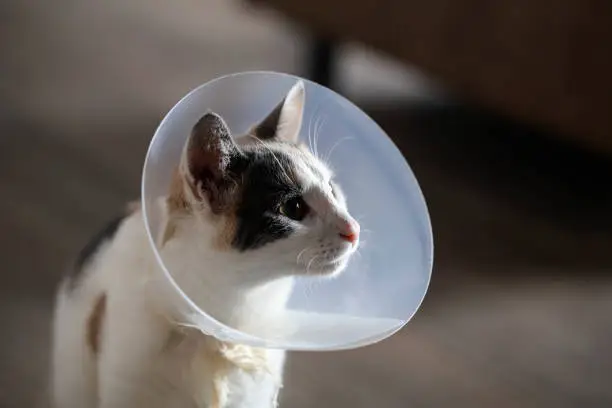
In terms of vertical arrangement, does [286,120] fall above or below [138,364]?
above

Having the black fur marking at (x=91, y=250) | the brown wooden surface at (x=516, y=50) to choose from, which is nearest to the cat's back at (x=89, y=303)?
the black fur marking at (x=91, y=250)

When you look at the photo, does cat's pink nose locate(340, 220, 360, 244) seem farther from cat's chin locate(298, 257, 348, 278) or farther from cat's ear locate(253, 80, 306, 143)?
cat's ear locate(253, 80, 306, 143)

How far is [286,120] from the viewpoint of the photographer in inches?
35.1

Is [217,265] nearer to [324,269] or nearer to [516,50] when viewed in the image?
[324,269]

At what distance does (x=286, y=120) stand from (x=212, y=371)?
26cm

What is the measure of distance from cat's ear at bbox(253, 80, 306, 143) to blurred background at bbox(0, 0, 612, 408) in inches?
20.9

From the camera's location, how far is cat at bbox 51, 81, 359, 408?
81 cm

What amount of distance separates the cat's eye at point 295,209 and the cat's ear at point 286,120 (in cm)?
10

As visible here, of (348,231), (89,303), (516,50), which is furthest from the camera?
(516,50)

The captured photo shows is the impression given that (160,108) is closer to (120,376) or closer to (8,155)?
(8,155)

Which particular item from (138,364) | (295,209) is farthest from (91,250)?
(295,209)

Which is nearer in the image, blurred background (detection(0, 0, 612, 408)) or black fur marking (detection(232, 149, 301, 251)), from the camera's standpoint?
black fur marking (detection(232, 149, 301, 251))

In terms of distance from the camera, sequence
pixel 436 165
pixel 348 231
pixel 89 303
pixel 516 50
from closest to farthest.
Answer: pixel 348 231, pixel 89 303, pixel 516 50, pixel 436 165

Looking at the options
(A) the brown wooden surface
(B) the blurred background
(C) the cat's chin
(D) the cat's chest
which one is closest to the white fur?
(D) the cat's chest
